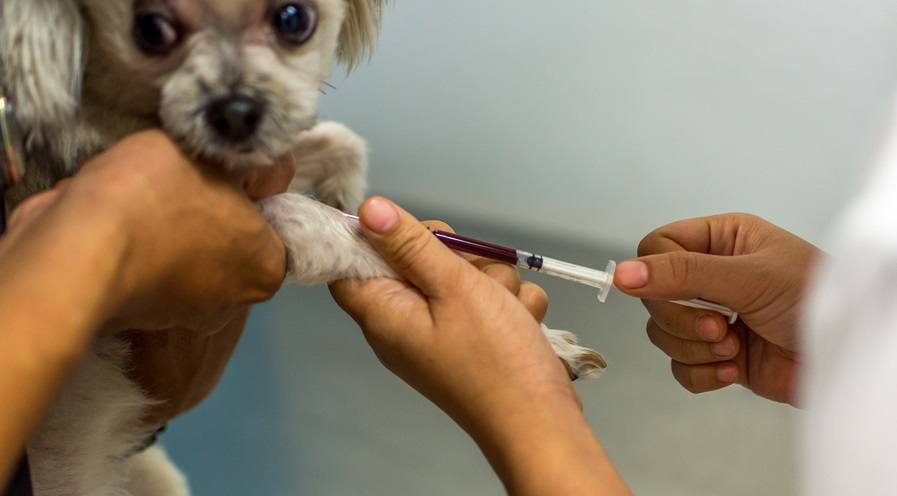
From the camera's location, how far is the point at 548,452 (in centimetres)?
56

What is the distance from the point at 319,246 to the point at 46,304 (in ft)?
1.09

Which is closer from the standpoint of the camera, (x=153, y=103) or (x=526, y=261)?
(x=153, y=103)

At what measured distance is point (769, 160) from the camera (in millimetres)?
1338

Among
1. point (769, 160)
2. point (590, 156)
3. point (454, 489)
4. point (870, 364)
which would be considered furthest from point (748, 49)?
point (870, 364)

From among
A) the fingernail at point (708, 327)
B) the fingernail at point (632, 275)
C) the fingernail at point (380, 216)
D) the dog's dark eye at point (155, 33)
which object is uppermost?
the dog's dark eye at point (155, 33)

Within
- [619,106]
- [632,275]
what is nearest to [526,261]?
[632,275]

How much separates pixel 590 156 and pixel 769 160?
0.31 metres

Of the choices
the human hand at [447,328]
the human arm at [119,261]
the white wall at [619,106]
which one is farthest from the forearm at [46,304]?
the white wall at [619,106]

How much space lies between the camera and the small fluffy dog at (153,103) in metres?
0.62

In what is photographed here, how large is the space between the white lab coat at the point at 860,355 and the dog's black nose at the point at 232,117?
0.45 m

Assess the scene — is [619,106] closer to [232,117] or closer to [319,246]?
[319,246]

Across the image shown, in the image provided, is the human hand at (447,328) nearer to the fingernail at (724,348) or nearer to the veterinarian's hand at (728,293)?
the veterinarian's hand at (728,293)

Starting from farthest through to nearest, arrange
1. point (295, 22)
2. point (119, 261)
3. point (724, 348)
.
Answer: point (724, 348) < point (295, 22) < point (119, 261)

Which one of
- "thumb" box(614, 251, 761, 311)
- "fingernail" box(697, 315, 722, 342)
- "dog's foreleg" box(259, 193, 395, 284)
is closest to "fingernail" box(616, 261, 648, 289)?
"thumb" box(614, 251, 761, 311)
